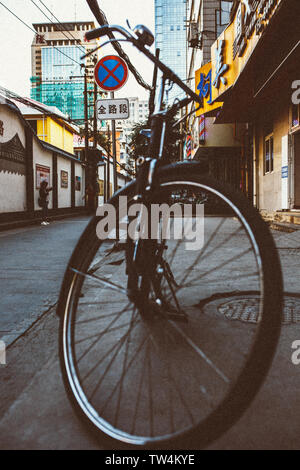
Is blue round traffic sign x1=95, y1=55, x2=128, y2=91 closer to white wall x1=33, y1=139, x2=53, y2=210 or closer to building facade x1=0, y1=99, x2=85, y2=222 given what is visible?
building facade x1=0, y1=99, x2=85, y2=222

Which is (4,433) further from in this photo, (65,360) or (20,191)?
(20,191)

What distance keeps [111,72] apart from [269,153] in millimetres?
7239

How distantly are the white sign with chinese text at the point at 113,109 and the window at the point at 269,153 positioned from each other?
6547 millimetres

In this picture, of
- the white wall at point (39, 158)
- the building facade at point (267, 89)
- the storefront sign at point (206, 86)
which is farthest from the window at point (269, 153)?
the white wall at point (39, 158)

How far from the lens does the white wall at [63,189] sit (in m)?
20.4

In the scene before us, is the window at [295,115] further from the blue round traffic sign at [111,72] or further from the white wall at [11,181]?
the white wall at [11,181]

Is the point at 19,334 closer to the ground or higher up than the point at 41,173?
closer to the ground

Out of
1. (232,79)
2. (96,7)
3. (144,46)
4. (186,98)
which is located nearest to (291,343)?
(186,98)

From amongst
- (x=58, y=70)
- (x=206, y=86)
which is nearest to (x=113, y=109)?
Answer: (x=206, y=86)

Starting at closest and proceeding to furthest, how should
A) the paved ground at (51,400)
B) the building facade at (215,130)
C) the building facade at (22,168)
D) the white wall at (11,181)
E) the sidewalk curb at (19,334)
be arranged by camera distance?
the paved ground at (51,400)
the sidewalk curb at (19,334)
the white wall at (11,181)
the building facade at (22,168)
the building facade at (215,130)

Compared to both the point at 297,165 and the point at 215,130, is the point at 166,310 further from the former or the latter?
the point at 215,130

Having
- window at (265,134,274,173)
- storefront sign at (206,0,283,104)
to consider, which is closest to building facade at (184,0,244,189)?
storefront sign at (206,0,283,104)

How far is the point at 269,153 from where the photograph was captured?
41.4 feet

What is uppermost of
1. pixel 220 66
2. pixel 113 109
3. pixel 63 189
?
pixel 220 66
